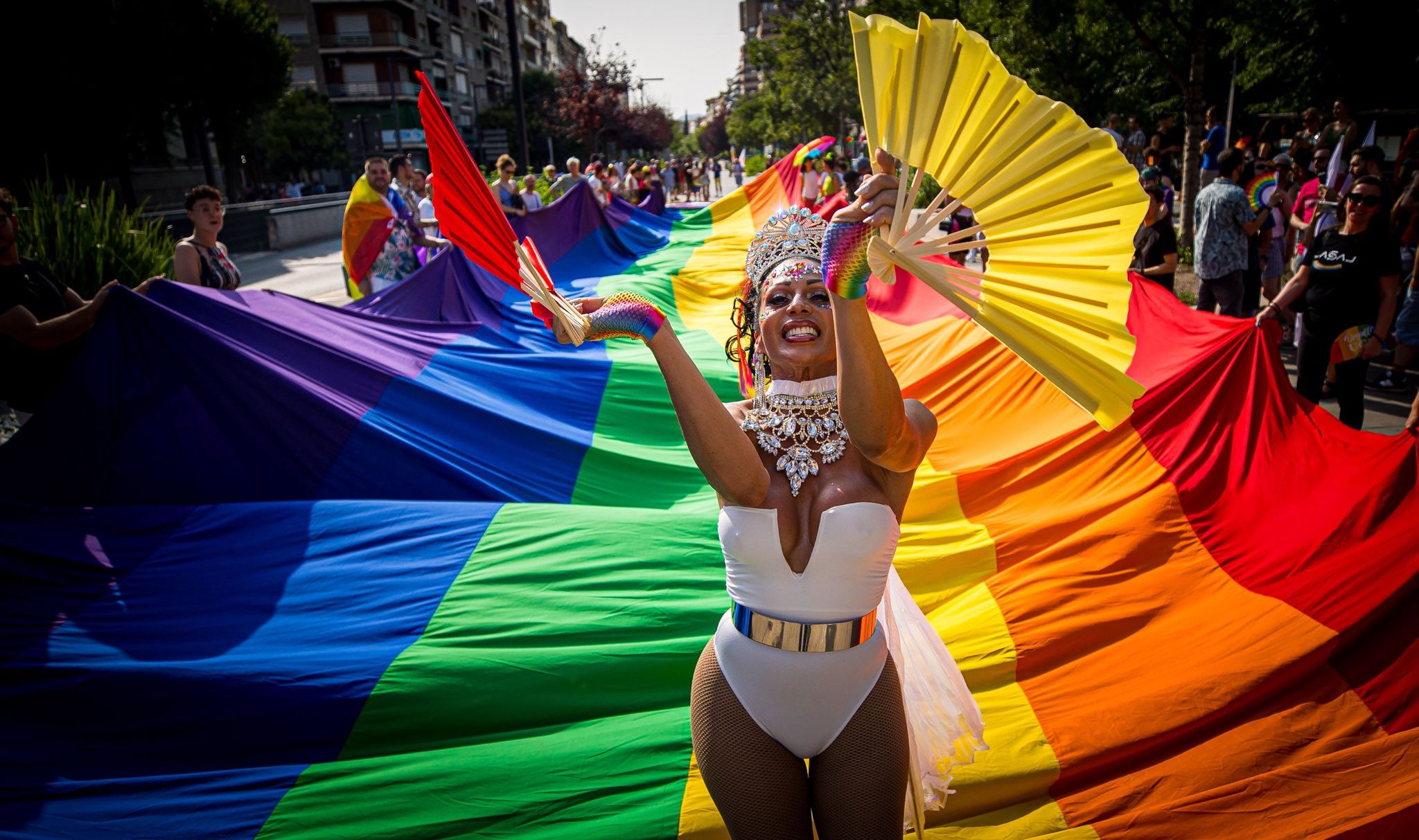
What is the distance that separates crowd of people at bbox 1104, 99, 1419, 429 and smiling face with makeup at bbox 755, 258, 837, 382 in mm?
2184

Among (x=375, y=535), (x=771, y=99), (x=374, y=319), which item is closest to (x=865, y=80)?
(x=375, y=535)

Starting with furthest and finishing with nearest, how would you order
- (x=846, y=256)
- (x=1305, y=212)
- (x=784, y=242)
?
1. (x=1305, y=212)
2. (x=784, y=242)
3. (x=846, y=256)

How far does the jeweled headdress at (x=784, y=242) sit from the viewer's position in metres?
2.13

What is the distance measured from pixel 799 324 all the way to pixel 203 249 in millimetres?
5099

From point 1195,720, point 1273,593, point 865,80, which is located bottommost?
point 1195,720

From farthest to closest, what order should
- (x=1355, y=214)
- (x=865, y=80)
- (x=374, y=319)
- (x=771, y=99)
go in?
(x=771, y=99), (x=374, y=319), (x=1355, y=214), (x=865, y=80)

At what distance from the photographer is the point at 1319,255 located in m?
5.64

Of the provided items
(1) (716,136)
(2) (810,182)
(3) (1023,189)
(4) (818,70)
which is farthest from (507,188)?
(1) (716,136)

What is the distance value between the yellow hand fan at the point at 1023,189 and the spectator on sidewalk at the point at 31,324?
4.07 metres

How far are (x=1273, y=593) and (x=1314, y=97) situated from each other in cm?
2130

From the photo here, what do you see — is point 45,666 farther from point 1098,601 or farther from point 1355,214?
point 1355,214

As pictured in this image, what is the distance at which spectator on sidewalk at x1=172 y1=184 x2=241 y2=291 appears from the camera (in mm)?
5422

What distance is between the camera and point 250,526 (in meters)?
3.76

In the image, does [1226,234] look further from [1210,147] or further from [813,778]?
[1210,147]
